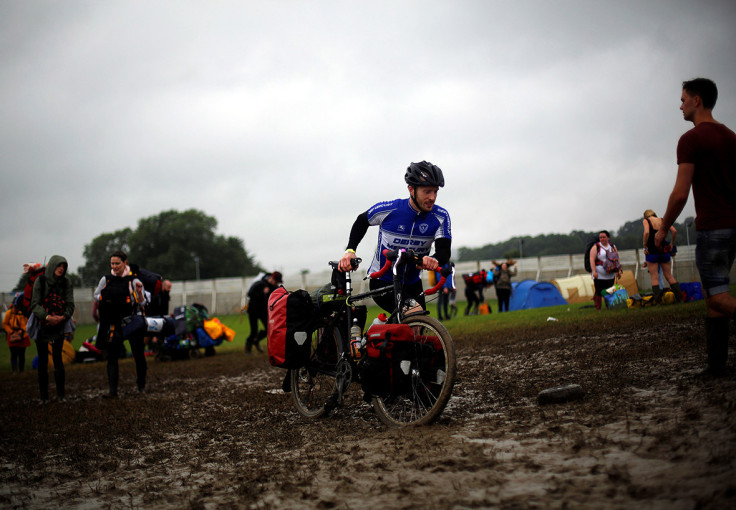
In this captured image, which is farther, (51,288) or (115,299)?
(51,288)

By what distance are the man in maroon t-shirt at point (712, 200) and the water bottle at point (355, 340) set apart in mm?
2722

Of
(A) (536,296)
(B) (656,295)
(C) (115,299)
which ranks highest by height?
(C) (115,299)

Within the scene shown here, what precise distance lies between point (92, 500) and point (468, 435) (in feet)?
8.86

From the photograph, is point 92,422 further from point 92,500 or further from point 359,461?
point 359,461

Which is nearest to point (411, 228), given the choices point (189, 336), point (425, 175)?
point (425, 175)

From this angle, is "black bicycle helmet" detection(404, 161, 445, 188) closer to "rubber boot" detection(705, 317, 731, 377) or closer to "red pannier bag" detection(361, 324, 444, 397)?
"red pannier bag" detection(361, 324, 444, 397)

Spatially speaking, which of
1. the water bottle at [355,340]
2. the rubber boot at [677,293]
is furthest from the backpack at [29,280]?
the rubber boot at [677,293]

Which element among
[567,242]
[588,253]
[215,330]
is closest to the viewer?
[588,253]

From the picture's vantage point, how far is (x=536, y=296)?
944 inches

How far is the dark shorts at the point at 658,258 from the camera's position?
13.4 m

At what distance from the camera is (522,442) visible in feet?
13.1

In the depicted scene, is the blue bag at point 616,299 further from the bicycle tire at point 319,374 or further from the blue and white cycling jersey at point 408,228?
the bicycle tire at point 319,374

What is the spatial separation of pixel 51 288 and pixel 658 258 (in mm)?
12526

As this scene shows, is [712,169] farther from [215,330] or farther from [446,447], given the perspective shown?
[215,330]
